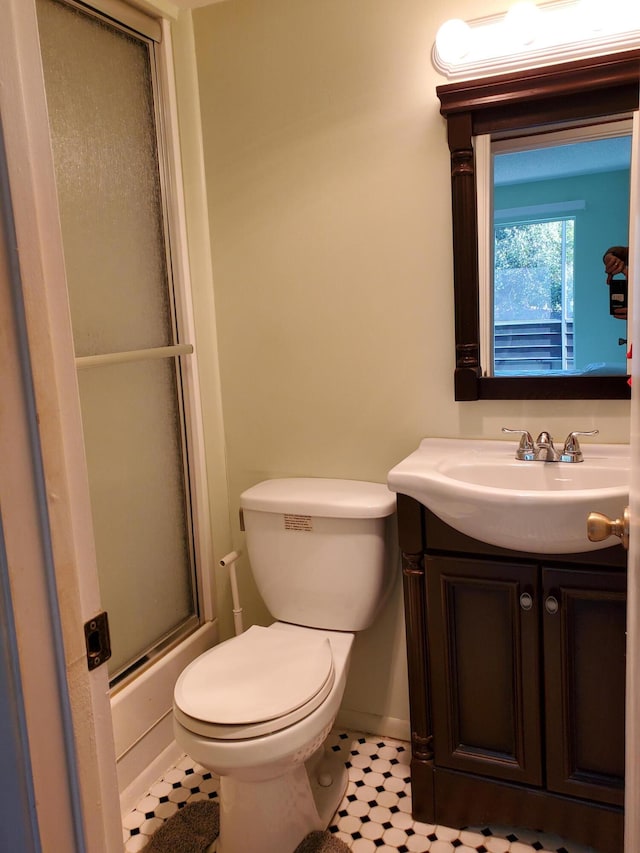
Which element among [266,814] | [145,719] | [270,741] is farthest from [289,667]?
[145,719]

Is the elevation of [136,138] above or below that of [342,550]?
above

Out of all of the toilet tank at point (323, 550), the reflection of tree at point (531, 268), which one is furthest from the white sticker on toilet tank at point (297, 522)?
the reflection of tree at point (531, 268)

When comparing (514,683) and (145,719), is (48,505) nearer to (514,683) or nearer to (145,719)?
(514,683)

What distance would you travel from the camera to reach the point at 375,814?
1.85 meters

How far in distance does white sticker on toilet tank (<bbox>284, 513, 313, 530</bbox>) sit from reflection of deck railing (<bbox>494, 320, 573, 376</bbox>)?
2.14ft

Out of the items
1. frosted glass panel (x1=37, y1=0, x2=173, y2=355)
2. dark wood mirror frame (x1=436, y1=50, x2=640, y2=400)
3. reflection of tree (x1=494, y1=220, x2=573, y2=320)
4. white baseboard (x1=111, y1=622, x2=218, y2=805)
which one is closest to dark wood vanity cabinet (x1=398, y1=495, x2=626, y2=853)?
dark wood mirror frame (x1=436, y1=50, x2=640, y2=400)

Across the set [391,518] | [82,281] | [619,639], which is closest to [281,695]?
[391,518]

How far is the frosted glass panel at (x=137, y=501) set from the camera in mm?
1867

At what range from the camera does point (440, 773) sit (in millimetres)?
1779

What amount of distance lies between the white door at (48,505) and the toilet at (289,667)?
2.53 feet

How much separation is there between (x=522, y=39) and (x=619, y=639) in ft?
4.63

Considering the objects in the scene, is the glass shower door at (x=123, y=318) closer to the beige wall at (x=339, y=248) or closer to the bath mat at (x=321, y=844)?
the beige wall at (x=339, y=248)

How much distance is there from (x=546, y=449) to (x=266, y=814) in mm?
1101

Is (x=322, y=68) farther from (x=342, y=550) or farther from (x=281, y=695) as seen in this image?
(x=281, y=695)
